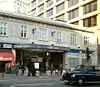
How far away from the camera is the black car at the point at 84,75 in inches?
773

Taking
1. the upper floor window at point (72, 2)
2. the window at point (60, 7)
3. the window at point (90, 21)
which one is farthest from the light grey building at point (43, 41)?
the window at point (60, 7)

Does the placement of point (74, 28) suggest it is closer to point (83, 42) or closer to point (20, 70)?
point (83, 42)

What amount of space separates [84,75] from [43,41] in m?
17.4

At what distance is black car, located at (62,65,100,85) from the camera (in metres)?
19.6

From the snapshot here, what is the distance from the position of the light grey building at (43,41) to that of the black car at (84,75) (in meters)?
13.2

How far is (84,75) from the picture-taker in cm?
1978

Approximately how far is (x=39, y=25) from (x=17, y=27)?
13.7ft

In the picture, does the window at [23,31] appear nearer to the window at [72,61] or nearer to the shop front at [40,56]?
the shop front at [40,56]

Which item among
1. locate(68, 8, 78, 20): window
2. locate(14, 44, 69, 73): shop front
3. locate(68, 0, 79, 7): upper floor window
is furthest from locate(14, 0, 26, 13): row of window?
locate(68, 0, 79, 7): upper floor window

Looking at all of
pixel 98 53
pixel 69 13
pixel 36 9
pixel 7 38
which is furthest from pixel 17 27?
pixel 36 9

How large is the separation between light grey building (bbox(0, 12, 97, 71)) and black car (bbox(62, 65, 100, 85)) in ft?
43.4

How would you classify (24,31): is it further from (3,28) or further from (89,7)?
(89,7)

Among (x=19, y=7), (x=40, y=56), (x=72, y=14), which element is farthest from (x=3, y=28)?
(x=72, y=14)

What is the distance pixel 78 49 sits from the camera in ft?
139
